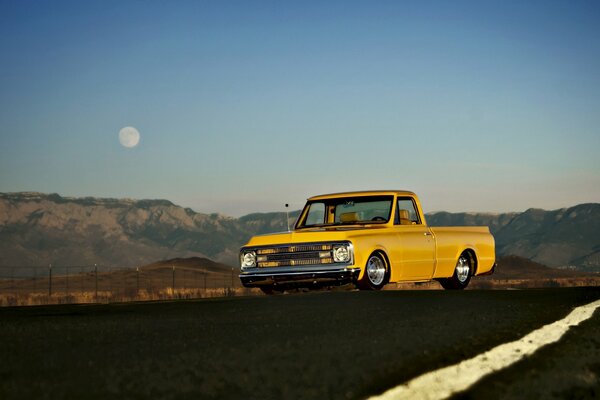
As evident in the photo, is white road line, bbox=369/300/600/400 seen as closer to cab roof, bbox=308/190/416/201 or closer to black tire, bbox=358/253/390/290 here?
black tire, bbox=358/253/390/290

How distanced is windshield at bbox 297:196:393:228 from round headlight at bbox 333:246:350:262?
167 cm

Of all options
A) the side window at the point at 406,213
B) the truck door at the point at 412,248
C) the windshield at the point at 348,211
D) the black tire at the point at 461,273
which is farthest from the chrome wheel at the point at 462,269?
the windshield at the point at 348,211

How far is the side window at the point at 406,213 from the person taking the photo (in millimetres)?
17047

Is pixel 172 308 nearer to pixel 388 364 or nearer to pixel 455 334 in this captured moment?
pixel 455 334

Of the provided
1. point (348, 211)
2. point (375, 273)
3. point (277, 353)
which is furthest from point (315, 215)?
point (277, 353)

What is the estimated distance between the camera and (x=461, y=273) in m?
17.8

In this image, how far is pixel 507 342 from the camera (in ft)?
20.5

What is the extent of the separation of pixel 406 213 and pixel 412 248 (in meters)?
1.13

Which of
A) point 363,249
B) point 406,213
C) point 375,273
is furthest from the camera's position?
point 406,213

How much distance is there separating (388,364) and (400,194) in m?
12.4

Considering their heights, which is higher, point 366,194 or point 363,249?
point 366,194

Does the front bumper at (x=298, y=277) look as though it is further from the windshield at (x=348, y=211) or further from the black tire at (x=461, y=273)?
the black tire at (x=461, y=273)

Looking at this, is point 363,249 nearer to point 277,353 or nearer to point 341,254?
point 341,254

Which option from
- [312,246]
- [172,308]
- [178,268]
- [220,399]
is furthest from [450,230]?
[178,268]
